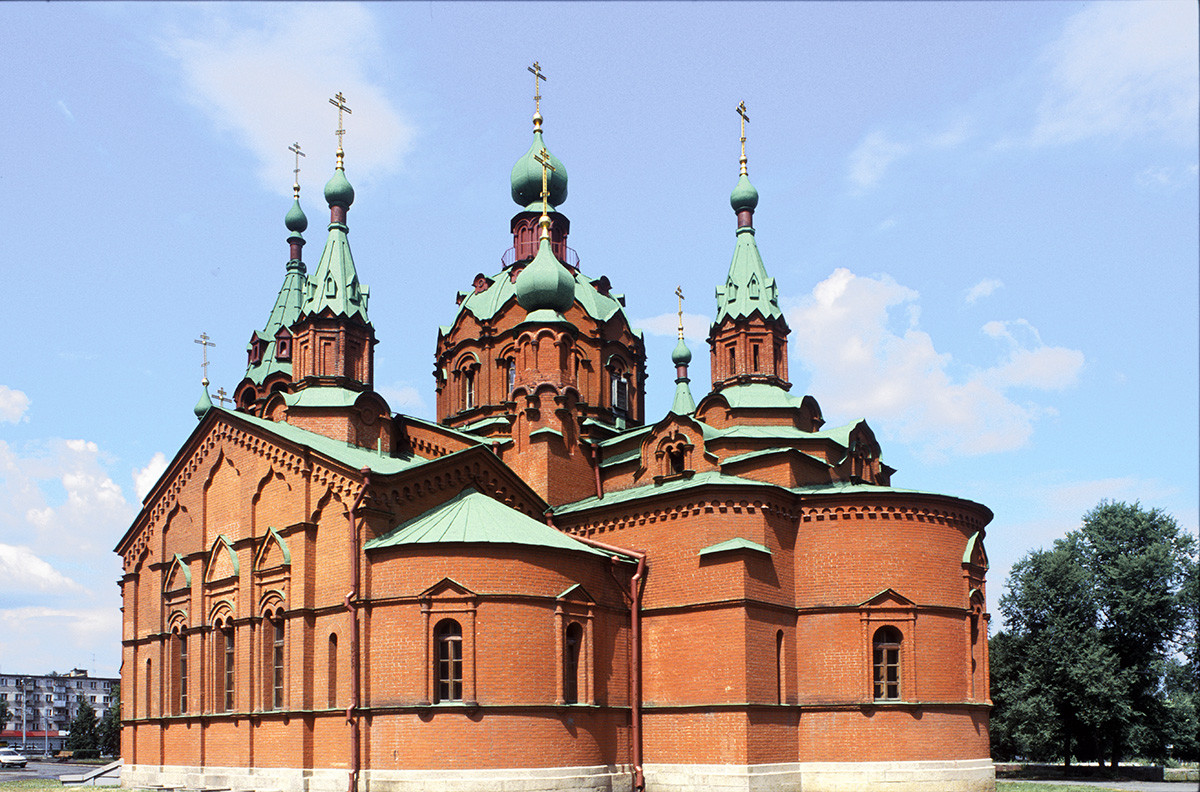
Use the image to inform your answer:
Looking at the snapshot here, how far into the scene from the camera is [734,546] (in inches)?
886

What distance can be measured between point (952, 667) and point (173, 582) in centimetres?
1897

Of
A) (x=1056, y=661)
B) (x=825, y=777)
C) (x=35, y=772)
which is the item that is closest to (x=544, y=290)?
(x=825, y=777)

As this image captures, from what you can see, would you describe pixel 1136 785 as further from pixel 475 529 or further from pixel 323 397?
pixel 323 397

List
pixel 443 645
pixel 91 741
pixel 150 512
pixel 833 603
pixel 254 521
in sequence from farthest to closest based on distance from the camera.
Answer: pixel 91 741
pixel 150 512
pixel 254 521
pixel 833 603
pixel 443 645

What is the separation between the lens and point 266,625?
80.4 feet

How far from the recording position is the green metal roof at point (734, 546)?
22469 millimetres

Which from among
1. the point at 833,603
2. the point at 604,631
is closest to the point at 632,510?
the point at 604,631

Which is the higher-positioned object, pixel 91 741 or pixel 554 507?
pixel 554 507

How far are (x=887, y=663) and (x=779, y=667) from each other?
88.6 inches

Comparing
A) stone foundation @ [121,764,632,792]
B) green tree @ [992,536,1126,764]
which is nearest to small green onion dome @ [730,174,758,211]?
green tree @ [992,536,1126,764]

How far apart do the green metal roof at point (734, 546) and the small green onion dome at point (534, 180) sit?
14015 mm

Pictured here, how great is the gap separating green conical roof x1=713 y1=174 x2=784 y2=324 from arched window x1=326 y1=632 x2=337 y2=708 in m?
13.0

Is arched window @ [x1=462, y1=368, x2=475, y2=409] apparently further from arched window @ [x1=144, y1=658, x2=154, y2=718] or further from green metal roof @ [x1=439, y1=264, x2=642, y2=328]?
arched window @ [x1=144, y1=658, x2=154, y2=718]

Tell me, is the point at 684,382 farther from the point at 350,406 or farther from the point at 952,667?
the point at 952,667
